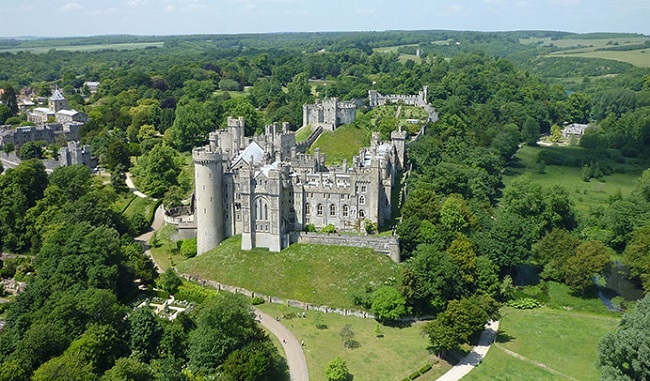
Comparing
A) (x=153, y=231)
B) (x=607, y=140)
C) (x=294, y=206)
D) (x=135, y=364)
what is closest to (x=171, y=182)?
(x=153, y=231)

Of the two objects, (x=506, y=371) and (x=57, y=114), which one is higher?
(x=57, y=114)

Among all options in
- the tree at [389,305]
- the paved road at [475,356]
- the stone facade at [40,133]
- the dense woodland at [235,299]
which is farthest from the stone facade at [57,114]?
the paved road at [475,356]

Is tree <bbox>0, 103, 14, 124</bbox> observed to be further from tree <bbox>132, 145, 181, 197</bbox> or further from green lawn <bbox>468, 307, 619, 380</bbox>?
green lawn <bbox>468, 307, 619, 380</bbox>

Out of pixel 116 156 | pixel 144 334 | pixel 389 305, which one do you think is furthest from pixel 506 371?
pixel 116 156

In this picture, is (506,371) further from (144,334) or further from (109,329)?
(109,329)

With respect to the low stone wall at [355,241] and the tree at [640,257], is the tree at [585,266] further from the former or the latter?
the low stone wall at [355,241]

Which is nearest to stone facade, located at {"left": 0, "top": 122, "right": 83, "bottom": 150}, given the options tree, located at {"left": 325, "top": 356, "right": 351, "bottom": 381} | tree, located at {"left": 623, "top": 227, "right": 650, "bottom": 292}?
tree, located at {"left": 325, "top": 356, "right": 351, "bottom": 381}
